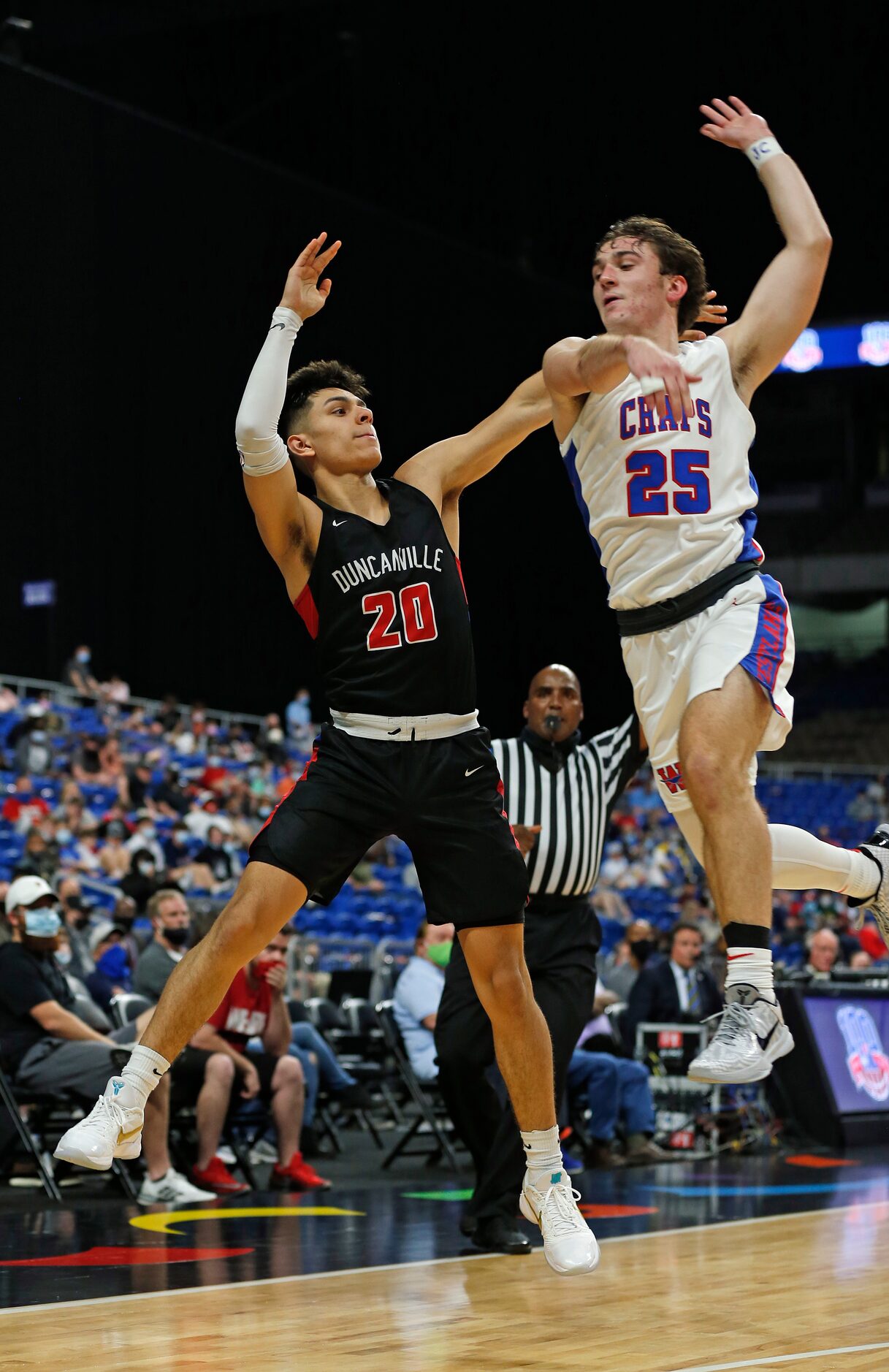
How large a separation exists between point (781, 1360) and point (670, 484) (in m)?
2.19

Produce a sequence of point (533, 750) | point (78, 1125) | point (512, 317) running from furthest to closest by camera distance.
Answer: point (512, 317)
point (533, 750)
point (78, 1125)

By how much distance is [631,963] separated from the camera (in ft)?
41.2

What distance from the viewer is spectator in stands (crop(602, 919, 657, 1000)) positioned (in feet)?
37.3

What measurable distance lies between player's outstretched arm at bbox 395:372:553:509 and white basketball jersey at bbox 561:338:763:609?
0.92ft

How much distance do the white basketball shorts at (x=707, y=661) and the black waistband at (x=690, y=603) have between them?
0.02 m

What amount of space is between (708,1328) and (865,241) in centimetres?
2008

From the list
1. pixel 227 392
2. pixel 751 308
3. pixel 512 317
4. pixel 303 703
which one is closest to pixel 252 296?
pixel 227 392

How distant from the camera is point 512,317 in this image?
26.6m

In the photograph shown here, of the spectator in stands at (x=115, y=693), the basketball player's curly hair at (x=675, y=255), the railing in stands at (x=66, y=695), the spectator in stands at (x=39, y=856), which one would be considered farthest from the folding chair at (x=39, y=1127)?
the spectator in stands at (x=115, y=693)

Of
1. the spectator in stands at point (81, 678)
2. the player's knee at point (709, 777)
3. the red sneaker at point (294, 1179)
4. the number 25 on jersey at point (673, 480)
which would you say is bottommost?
the red sneaker at point (294, 1179)

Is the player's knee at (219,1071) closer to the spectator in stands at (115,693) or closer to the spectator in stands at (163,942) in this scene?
the spectator in stands at (163,942)

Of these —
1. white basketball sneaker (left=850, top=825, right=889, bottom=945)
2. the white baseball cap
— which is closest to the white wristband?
white basketball sneaker (left=850, top=825, right=889, bottom=945)

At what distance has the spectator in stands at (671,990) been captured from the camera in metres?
10.7

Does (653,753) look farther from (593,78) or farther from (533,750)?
(593,78)
